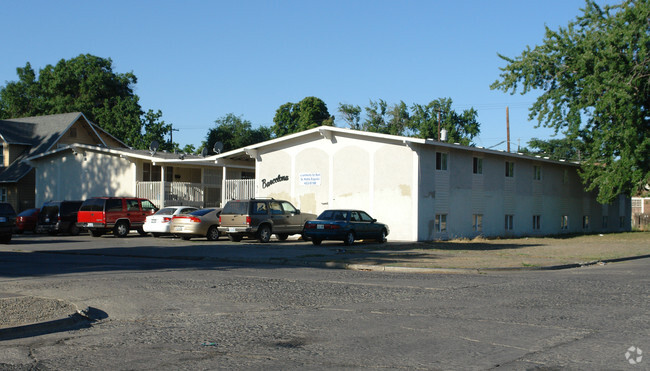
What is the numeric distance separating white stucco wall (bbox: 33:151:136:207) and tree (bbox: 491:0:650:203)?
24.1 m

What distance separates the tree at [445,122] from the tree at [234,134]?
20549 mm

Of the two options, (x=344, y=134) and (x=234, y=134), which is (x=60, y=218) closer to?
(x=344, y=134)

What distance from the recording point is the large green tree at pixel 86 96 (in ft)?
230

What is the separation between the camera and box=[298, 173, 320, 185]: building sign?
108 feet

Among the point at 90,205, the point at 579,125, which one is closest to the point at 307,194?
the point at 90,205

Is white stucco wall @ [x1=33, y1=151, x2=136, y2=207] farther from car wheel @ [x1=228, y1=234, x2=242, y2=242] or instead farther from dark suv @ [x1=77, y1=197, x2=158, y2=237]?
car wheel @ [x1=228, y1=234, x2=242, y2=242]

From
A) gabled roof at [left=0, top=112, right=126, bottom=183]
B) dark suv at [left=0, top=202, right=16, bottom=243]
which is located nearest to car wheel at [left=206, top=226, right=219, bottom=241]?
dark suv at [left=0, top=202, right=16, bottom=243]

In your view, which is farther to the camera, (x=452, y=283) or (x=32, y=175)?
(x=32, y=175)

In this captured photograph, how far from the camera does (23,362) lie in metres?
6.93

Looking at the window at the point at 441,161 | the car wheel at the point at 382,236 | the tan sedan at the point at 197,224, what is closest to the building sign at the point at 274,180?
the tan sedan at the point at 197,224

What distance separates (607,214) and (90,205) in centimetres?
3640

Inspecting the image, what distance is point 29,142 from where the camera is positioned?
50.5 meters

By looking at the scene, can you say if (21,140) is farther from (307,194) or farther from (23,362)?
(23,362)

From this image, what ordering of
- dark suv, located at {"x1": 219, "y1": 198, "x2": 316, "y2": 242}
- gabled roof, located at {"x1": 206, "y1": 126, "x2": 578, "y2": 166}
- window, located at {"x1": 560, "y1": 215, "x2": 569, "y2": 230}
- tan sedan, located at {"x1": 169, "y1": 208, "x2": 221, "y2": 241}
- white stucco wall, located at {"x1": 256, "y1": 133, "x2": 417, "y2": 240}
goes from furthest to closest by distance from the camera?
window, located at {"x1": 560, "y1": 215, "x2": 569, "y2": 230}
white stucco wall, located at {"x1": 256, "y1": 133, "x2": 417, "y2": 240}
gabled roof, located at {"x1": 206, "y1": 126, "x2": 578, "y2": 166}
tan sedan, located at {"x1": 169, "y1": 208, "x2": 221, "y2": 241}
dark suv, located at {"x1": 219, "y1": 198, "x2": 316, "y2": 242}
